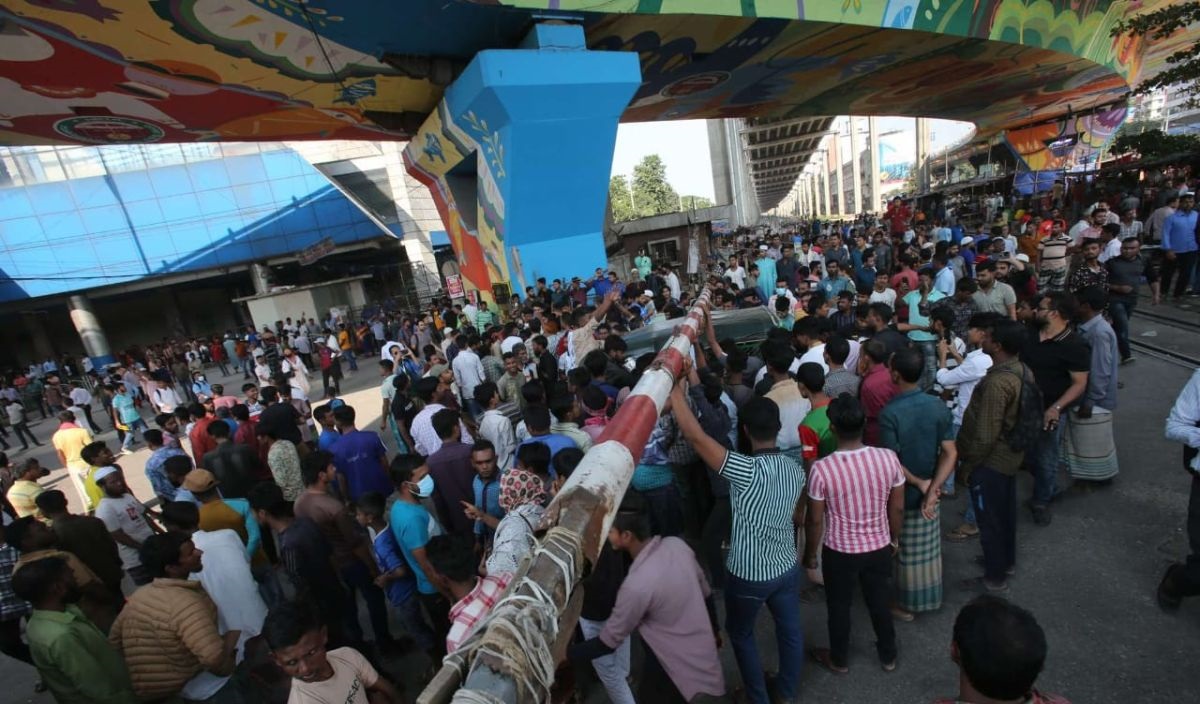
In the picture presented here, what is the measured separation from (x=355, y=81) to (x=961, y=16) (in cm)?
1638

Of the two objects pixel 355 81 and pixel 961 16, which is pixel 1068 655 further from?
pixel 961 16

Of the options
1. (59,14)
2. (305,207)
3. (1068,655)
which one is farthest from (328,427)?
(305,207)

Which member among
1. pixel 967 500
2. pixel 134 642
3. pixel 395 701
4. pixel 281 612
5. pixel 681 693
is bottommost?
pixel 967 500

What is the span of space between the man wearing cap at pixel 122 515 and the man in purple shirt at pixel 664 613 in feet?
14.4

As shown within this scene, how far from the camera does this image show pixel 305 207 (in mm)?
27422

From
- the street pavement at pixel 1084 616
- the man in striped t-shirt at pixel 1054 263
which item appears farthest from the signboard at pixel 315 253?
the man in striped t-shirt at pixel 1054 263

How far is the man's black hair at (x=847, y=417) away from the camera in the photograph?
250 cm

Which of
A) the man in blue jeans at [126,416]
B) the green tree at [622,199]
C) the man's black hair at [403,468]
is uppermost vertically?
the green tree at [622,199]

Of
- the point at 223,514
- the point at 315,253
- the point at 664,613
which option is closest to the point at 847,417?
the point at 664,613

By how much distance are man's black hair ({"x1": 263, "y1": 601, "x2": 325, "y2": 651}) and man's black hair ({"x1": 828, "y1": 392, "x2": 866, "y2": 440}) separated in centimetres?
241

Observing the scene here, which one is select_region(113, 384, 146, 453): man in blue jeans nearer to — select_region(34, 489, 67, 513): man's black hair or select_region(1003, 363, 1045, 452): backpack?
select_region(34, 489, 67, 513): man's black hair

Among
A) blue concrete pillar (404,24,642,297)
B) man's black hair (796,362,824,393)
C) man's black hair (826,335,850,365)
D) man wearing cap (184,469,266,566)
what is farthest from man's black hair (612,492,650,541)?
blue concrete pillar (404,24,642,297)

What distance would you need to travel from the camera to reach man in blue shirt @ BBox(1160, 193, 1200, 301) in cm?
795

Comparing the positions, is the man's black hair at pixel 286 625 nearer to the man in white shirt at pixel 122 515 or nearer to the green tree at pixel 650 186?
the man in white shirt at pixel 122 515
